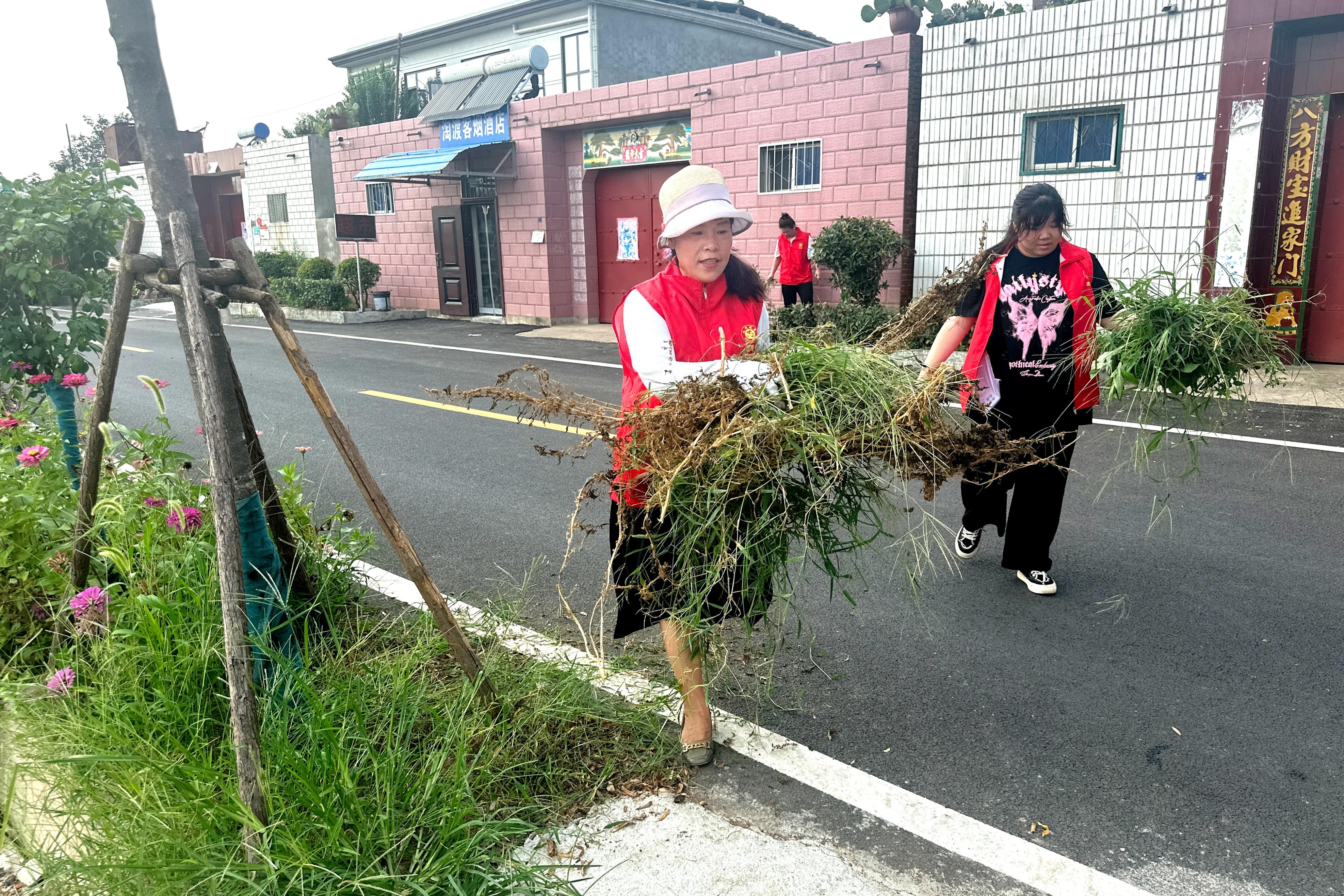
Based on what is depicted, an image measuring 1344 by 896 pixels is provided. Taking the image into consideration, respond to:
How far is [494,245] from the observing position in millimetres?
18438

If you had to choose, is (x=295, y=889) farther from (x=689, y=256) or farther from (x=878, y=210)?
(x=878, y=210)

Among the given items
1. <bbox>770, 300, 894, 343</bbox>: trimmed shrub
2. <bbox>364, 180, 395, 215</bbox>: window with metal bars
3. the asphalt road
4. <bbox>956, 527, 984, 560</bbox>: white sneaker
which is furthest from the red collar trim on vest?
<bbox>364, 180, 395, 215</bbox>: window with metal bars

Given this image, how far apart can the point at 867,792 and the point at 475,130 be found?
1690cm

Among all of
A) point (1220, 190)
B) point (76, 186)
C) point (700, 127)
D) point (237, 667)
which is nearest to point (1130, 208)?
point (1220, 190)

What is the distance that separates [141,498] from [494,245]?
608 inches

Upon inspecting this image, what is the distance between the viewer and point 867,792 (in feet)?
9.42

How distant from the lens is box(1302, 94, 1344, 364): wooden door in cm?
947

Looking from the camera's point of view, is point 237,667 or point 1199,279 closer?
point 237,667

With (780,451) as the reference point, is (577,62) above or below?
above

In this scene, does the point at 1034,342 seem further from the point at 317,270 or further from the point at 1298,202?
the point at 317,270

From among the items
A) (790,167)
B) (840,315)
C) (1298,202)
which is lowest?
(840,315)

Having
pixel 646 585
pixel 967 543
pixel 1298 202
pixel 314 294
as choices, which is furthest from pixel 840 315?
pixel 314 294

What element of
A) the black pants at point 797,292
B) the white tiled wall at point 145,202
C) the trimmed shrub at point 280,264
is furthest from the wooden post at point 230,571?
the white tiled wall at point 145,202

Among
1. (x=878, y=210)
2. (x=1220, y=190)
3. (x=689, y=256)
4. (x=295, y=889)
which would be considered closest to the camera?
(x=295, y=889)
